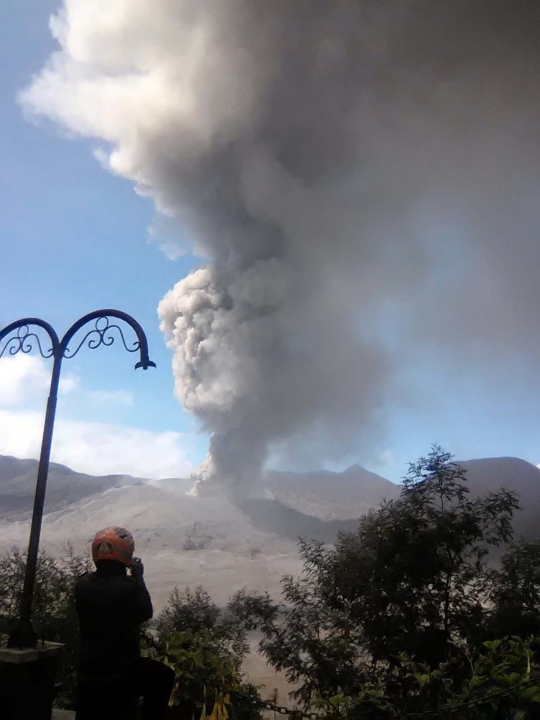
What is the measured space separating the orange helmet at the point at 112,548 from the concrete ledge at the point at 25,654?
1.08 meters

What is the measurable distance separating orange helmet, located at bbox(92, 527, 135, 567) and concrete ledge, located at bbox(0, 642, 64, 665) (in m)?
1.08

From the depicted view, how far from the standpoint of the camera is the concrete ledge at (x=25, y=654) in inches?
130

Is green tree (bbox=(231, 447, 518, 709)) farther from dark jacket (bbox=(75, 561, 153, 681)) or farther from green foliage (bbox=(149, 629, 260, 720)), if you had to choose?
dark jacket (bbox=(75, 561, 153, 681))

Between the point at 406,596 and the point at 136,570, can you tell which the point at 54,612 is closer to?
the point at 406,596

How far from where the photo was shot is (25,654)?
Result: 3.33 metres

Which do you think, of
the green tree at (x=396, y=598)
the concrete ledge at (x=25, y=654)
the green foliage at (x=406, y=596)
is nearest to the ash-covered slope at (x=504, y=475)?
the green foliage at (x=406, y=596)

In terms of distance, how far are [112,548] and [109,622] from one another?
347mm

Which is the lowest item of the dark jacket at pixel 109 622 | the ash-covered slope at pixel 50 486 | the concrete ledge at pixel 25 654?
the concrete ledge at pixel 25 654

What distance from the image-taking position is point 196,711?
3.35 meters

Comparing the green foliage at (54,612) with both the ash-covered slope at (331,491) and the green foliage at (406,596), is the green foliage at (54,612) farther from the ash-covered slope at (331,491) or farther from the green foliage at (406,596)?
the ash-covered slope at (331,491)

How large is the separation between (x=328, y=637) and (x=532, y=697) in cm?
517

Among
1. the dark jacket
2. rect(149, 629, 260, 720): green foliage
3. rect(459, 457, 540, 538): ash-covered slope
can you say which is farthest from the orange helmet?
rect(459, 457, 540, 538): ash-covered slope

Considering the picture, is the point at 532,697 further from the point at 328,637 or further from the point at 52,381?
the point at 328,637

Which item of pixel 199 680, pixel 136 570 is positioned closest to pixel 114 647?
pixel 136 570
